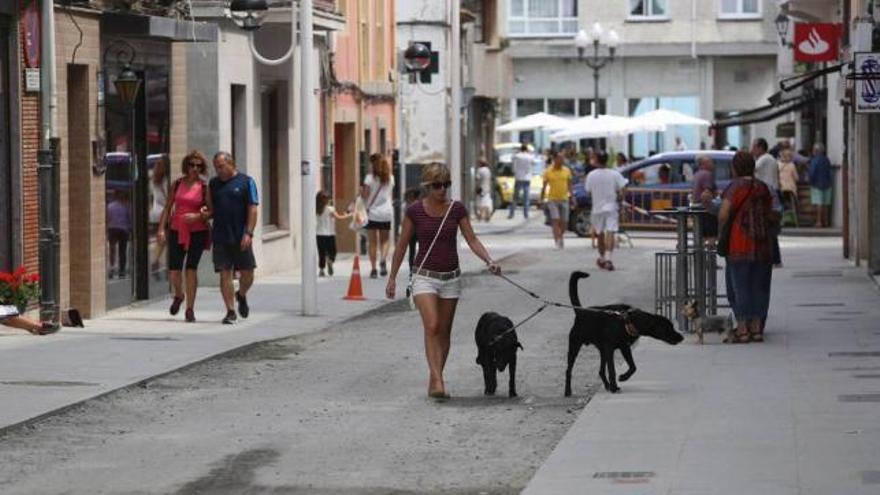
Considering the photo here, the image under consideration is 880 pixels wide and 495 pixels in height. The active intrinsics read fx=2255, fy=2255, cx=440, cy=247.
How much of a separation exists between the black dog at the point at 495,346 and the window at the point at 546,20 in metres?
64.7

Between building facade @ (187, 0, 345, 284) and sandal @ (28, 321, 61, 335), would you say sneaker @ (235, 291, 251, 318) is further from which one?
building facade @ (187, 0, 345, 284)

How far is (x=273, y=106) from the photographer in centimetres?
3475

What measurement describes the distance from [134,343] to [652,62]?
197 ft

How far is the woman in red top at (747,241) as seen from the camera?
20156 mm

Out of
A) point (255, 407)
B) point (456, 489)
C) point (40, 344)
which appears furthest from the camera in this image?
point (40, 344)

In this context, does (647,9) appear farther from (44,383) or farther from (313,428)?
(313,428)

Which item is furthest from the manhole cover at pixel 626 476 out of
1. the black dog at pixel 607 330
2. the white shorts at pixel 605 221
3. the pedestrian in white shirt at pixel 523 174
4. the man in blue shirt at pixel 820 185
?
the pedestrian in white shirt at pixel 523 174

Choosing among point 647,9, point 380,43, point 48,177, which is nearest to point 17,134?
point 48,177

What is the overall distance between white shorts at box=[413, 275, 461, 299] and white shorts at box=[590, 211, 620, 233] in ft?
54.9

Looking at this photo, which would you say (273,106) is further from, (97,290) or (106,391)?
(106,391)

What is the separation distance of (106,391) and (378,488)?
5.06 metres

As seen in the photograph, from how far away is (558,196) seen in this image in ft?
131

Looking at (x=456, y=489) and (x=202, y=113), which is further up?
(x=202, y=113)

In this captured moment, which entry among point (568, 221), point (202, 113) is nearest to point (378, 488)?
point (202, 113)
